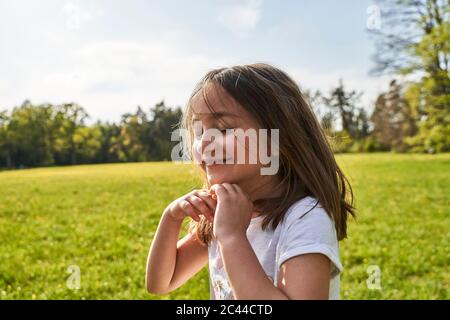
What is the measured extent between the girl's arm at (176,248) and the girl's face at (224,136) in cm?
8

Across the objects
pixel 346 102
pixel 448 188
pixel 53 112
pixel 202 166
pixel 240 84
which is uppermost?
pixel 346 102

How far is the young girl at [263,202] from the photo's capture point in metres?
1.09

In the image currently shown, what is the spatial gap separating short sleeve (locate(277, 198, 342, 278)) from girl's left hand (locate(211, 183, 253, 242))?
11cm

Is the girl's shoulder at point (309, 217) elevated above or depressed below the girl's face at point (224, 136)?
below

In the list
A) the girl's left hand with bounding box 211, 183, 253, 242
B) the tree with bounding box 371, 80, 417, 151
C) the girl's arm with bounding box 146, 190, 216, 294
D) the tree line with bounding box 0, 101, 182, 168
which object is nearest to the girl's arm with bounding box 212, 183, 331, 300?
the girl's left hand with bounding box 211, 183, 253, 242

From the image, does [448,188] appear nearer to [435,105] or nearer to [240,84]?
[435,105]

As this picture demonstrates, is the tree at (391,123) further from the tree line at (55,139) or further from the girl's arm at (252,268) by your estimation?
the girl's arm at (252,268)

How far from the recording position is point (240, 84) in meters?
1.32

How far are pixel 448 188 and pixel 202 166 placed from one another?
10.6 metres

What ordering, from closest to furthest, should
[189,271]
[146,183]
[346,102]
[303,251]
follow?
[303,251] → [189,271] → [146,183] → [346,102]

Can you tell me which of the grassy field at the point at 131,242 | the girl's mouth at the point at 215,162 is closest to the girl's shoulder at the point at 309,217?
the girl's mouth at the point at 215,162
